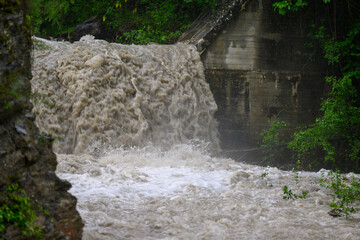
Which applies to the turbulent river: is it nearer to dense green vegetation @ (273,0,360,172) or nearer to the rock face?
the rock face

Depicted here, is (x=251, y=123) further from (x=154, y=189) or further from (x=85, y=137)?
(x=154, y=189)

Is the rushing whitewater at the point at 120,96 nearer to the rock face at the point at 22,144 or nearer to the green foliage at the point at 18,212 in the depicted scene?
the rock face at the point at 22,144

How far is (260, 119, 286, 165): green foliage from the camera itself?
31.7 ft

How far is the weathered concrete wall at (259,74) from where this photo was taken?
962 centimetres

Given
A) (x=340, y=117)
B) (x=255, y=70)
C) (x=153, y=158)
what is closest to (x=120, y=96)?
(x=153, y=158)

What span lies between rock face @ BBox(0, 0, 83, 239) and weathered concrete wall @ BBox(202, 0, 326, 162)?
6.79 m

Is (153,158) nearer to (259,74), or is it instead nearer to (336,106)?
(259,74)

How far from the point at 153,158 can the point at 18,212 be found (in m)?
5.11

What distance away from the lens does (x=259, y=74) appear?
9.77 metres

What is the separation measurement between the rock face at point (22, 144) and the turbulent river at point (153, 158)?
0.93m

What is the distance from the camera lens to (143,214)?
15.6 feet

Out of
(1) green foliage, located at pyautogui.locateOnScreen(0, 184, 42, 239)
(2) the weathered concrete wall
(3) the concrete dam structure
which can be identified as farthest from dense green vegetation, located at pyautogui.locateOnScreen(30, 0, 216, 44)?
(1) green foliage, located at pyautogui.locateOnScreen(0, 184, 42, 239)

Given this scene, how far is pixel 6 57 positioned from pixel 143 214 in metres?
2.53

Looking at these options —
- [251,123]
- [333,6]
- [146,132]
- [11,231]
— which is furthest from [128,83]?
[11,231]
